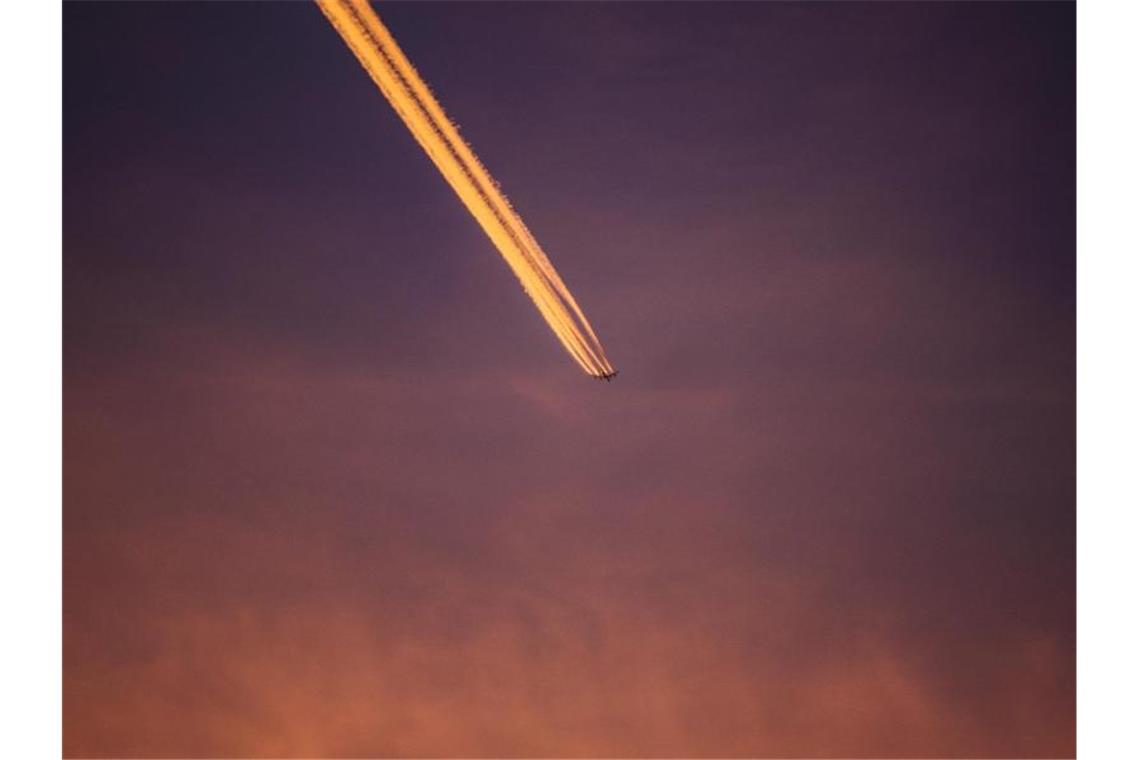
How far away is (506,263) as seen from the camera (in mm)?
4578

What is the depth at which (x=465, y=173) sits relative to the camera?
172 inches

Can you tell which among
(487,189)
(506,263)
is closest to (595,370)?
(506,263)

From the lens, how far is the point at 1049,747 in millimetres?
4516

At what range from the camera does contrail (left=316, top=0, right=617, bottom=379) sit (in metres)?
4.07

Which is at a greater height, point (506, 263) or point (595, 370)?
point (506, 263)

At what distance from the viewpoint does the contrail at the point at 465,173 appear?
407 centimetres

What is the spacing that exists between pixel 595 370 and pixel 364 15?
204 cm

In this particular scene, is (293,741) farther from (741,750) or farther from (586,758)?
(741,750)
